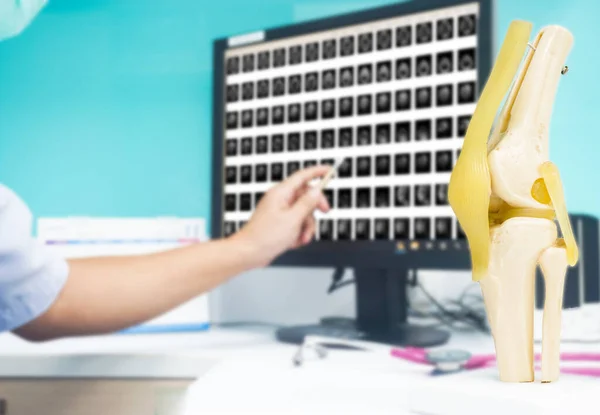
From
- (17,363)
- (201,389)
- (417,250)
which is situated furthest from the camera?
(417,250)

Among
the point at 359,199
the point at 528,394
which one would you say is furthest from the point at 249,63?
the point at 528,394

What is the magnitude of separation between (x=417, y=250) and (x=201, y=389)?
0.36m

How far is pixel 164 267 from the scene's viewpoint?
645mm

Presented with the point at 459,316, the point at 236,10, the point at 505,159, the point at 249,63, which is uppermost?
the point at 236,10

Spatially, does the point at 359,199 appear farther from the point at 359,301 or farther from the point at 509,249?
the point at 509,249

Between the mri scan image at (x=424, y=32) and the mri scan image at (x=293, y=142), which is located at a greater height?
the mri scan image at (x=424, y=32)

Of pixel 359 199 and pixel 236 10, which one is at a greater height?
pixel 236 10

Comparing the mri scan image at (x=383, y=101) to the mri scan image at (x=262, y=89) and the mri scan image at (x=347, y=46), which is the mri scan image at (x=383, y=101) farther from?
the mri scan image at (x=262, y=89)

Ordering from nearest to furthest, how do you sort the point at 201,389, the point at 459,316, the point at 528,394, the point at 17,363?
the point at 528,394 → the point at 201,389 → the point at 17,363 → the point at 459,316

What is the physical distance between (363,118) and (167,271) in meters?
0.35

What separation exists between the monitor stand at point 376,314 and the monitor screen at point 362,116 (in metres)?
0.07

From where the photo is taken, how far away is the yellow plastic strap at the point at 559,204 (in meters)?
0.40

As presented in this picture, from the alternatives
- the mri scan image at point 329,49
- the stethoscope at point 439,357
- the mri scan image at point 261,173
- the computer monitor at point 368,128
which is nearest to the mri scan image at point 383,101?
the computer monitor at point 368,128

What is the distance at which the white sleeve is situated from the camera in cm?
45
